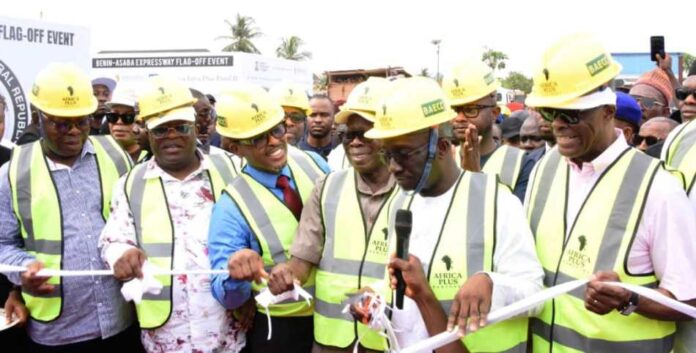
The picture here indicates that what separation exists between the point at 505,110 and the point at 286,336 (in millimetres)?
9772

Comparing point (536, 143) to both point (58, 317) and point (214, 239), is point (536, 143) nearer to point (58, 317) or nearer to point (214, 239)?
point (214, 239)

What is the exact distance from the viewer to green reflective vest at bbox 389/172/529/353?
2801 millimetres

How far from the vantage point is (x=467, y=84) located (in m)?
4.63

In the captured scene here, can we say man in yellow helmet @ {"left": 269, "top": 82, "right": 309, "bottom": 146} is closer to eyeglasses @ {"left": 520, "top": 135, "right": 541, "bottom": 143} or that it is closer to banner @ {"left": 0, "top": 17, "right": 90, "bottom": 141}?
eyeglasses @ {"left": 520, "top": 135, "right": 541, "bottom": 143}

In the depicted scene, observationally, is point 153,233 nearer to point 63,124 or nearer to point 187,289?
point 187,289

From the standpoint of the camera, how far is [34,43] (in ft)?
29.9

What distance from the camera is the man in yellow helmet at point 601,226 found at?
2670 millimetres

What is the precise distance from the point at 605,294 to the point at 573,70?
854 millimetres

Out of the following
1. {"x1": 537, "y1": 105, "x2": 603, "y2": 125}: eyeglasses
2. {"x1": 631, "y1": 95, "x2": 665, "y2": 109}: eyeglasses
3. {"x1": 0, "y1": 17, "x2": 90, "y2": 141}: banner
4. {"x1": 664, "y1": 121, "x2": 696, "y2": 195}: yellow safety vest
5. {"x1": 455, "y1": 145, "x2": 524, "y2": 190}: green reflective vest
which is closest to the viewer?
{"x1": 537, "y1": 105, "x2": 603, "y2": 125}: eyeglasses

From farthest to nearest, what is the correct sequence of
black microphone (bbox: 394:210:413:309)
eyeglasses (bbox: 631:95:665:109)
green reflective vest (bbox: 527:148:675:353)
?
1. eyeglasses (bbox: 631:95:665:109)
2. green reflective vest (bbox: 527:148:675:353)
3. black microphone (bbox: 394:210:413:309)

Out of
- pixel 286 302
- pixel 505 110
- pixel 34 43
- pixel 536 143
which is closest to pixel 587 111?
pixel 286 302

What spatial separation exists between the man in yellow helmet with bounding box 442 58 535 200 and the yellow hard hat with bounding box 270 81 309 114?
9.86ft

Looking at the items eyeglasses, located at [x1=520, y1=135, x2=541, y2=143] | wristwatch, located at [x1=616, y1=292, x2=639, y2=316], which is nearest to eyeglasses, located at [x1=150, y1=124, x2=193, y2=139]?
wristwatch, located at [x1=616, y1=292, x2=639, y2=316]

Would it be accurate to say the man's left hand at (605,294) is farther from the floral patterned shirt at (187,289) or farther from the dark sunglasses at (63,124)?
the dark sunglasses at (63,124)
